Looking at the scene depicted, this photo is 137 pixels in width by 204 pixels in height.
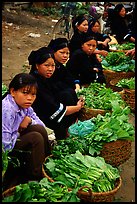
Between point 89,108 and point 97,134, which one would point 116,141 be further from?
point 89,108

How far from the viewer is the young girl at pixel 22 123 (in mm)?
3648

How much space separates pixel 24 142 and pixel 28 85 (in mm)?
528

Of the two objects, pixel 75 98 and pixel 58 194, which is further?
pixel 75 98

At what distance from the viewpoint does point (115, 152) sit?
4148mm

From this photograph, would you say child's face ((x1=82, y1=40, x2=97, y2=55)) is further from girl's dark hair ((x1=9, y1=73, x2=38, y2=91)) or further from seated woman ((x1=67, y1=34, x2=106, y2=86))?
girl's dark hair ((x1=9, y1=73, x2=38, y2=91))

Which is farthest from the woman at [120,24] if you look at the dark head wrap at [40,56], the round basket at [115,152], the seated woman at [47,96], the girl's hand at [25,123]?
the girl's hand at [25,123]

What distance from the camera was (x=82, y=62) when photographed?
20.1ft

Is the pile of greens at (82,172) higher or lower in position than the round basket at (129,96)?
higher

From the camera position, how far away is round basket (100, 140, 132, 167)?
411 centimetres

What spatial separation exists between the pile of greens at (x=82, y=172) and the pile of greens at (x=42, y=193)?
0.16 metres

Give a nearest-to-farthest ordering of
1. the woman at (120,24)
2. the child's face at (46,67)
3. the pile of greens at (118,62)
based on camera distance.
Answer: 1. the child's face at (46,67)
2. the pile of greens at (118,62)
3. the woman at (120,24)

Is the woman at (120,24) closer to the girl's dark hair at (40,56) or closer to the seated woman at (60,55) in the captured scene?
the seated woman at (60,55)

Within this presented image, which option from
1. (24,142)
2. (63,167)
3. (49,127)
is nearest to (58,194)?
(63,167)

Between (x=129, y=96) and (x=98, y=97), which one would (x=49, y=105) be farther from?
(x=129, y=96)
